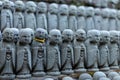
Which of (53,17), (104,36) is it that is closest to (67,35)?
→ (104,36)

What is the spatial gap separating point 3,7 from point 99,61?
1933mm

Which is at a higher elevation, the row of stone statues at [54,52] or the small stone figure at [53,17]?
the small stone figure at [53,17]

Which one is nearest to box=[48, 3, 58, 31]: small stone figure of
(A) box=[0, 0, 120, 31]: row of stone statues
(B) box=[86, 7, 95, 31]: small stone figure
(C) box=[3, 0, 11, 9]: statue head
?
(A) box=[0, 0, 120, 31]: row of stone statues

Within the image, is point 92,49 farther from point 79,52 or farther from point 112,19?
point 112,19

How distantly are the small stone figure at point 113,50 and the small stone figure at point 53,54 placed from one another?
0.94 m

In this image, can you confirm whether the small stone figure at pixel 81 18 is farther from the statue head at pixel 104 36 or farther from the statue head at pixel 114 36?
the statue head at pixel 104 36

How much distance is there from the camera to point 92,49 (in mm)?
4230

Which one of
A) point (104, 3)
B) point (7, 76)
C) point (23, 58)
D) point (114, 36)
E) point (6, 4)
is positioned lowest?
point (7, 76)

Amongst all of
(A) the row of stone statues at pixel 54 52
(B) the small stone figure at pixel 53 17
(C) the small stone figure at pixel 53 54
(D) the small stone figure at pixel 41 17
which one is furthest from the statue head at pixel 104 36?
(B) the small stone figure at pixel 53 17

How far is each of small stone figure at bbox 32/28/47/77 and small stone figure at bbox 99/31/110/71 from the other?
0.93 meters

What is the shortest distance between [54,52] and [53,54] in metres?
0.03

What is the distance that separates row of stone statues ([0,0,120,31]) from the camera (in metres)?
4.97

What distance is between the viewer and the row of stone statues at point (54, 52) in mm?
3715

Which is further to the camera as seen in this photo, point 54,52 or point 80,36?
point 80,36
